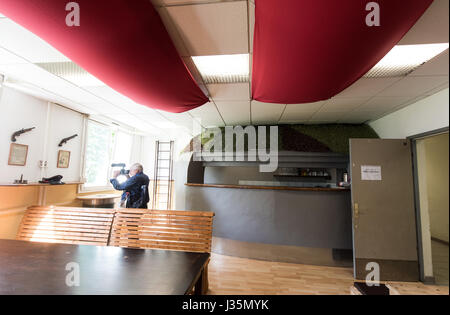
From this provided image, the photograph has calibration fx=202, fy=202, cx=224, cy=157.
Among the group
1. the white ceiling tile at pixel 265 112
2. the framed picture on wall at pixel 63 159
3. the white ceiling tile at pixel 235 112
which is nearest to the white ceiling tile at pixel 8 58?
the framed picture on wall at pixel 63 159

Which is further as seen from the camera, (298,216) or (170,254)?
(298,216)

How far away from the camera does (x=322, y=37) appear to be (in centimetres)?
144

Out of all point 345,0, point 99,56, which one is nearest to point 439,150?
point 345,0

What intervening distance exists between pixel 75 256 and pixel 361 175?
12.5ft

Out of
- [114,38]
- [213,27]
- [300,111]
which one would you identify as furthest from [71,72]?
[300,111]

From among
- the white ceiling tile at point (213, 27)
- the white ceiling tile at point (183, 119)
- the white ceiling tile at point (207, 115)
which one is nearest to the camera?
the white ceiling tile at point (213, 27)

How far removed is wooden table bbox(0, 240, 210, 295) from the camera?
1.04 meters

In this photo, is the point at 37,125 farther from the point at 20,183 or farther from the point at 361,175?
the point at 361,175

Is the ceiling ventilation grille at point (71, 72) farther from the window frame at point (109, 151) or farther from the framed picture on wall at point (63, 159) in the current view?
the window frame at point (109, 151)

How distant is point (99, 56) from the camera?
5.50ft

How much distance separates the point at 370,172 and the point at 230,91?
8.60ft

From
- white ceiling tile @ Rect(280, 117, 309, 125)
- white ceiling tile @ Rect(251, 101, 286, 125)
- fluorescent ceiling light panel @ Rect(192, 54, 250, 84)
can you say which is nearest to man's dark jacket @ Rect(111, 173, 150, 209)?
fluorescent ceiling light panel @ Rect(192, 54, 250, 84)

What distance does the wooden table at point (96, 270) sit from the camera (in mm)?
1044

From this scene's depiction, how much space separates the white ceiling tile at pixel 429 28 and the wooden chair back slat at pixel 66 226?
374cm
